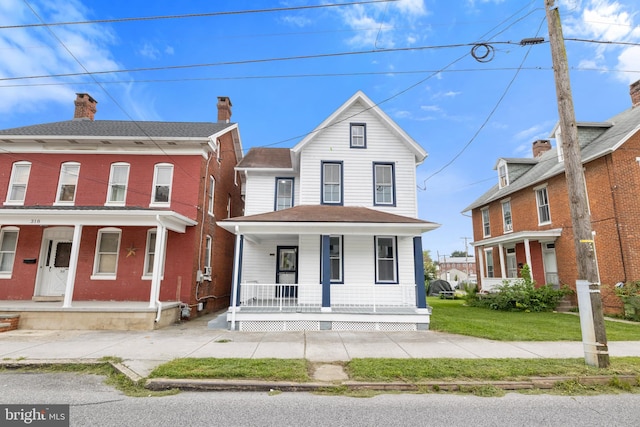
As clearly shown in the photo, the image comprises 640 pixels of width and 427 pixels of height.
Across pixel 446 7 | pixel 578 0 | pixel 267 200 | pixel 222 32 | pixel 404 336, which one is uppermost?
pixel 446 7

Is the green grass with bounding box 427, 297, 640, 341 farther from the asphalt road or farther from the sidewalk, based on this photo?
the asphalt road

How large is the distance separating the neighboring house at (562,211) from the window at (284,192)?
12257 mm

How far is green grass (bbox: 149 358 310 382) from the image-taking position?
4.95 meters

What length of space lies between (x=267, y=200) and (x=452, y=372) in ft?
34.3

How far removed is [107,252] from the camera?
11.7 metres

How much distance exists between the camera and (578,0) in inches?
251

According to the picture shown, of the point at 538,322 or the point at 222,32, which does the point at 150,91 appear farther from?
the point at 538,322

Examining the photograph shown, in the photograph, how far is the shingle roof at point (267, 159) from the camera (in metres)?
14.0

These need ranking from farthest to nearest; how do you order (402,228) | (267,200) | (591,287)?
(267,200) < (402,228) < (591,287)

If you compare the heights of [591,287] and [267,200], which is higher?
[267,200]

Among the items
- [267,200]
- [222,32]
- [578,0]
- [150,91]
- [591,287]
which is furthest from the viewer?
[267,200]

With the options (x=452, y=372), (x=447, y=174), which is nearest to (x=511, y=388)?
(x=452, y=372)

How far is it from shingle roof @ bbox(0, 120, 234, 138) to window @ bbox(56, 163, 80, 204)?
4.42 ft

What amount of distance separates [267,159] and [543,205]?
15.2 meters
